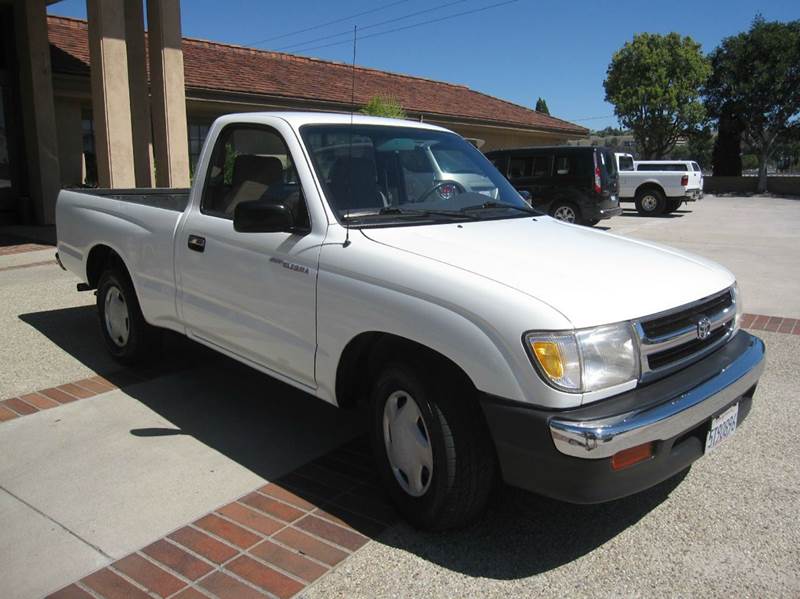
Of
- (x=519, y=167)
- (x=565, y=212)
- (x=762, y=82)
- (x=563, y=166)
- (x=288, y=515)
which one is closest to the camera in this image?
(x=288, y=515)

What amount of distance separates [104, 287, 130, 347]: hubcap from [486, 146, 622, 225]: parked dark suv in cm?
1171

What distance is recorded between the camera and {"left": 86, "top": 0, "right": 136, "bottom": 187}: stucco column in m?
10.9

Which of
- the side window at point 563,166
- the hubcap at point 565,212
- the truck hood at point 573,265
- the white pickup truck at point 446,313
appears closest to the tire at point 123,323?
the white pickup truck at point 446,313

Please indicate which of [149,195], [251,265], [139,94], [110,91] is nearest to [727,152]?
[139,94]

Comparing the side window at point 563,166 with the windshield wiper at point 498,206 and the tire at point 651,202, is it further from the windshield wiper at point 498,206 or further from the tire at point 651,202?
the windshield wiper at point 498,206

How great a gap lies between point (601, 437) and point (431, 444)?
74 centimetres

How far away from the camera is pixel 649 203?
72.3 feet

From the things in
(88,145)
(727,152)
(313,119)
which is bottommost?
(313,119)

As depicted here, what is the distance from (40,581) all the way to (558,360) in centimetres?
223

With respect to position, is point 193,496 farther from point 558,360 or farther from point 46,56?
point 46,56

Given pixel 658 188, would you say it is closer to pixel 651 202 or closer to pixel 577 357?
pixel 651 202

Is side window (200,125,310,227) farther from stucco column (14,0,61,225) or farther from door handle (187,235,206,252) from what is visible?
stucco column (14,0,61,225)

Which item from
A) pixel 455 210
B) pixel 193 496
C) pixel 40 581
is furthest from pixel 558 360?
pixel 40 581

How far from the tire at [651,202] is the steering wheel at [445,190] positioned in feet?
64.0
